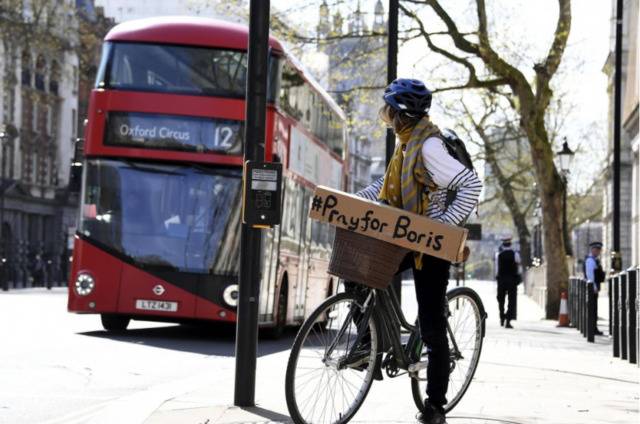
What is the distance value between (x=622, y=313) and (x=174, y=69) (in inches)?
242

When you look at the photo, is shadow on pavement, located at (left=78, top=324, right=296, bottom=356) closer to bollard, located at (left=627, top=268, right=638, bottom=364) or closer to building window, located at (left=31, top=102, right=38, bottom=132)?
bollard, located at (left=627, top=268, right=638, bottom=364)

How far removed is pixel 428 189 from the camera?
284 inches

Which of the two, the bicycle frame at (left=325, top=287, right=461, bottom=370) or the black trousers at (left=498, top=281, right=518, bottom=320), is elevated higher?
the black trousers at (left=498, top=281, right=518, bottom=320)

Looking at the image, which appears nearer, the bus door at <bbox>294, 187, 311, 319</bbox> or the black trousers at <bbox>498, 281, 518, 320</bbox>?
the bus door at <bbox>294, 187, 311, 319</bbox>

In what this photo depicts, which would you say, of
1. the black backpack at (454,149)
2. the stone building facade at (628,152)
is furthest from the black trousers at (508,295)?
the black backpack at (454,149)

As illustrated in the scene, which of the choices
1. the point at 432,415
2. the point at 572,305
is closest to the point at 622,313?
the point at 432,415

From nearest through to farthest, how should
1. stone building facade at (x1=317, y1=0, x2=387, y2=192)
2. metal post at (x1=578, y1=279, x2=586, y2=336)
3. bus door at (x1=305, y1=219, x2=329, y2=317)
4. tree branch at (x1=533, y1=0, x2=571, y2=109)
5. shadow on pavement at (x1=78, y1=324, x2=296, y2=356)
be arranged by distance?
1. shadow on pavement at (x1=78, y1=324, x2=296, y2=356)
2. bus door at (x1=305, y1=219, x2=329, y2=317)
3. metal post at (x1=578, y1=279, x2=586, y2=336)
4. stone building facade at (x1=317, y1=0, x2=387, y2=192)
5. tree branch at (x1=533, y1=0, x2=571, y2=109)

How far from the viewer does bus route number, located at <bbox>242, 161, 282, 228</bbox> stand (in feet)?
26.9

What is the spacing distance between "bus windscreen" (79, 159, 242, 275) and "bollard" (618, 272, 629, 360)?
4.59 meters

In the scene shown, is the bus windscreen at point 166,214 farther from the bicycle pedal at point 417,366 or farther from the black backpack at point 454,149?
the black backpack at point 454,149

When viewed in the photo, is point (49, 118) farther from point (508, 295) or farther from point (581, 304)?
point (581, 304)

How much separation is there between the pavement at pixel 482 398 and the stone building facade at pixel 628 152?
1945cm

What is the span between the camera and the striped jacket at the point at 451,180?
277 inches

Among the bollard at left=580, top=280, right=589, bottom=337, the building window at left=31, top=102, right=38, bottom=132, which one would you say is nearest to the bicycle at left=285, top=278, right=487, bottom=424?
the bollard at left=580, top=280, right=589, bottom=337
